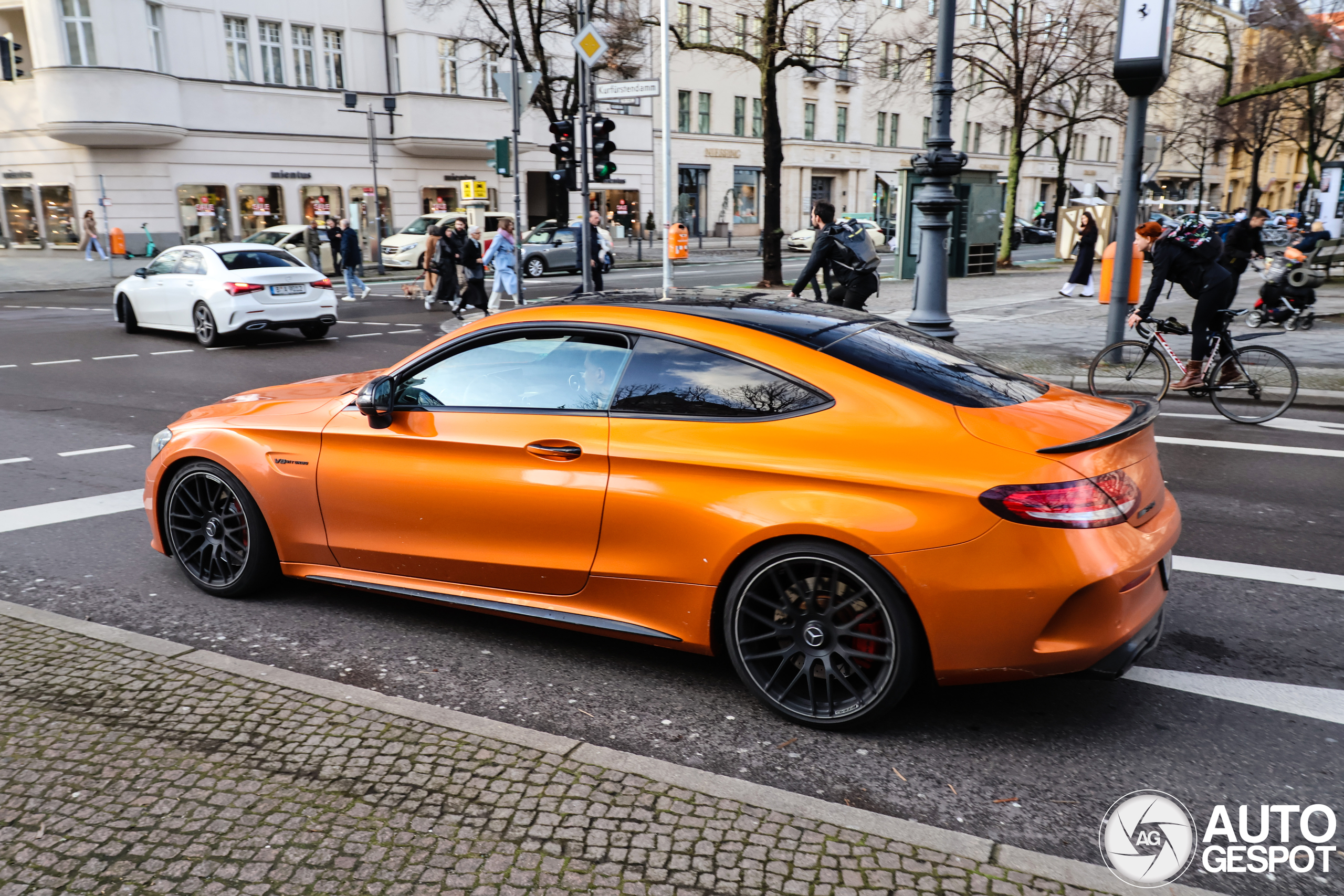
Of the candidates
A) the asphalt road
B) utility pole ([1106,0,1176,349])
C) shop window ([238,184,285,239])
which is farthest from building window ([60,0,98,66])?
utility pole ([1106,0,1176,349])

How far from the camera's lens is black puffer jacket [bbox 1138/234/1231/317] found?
32.8ft

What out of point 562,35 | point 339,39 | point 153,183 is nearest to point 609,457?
point 153,183

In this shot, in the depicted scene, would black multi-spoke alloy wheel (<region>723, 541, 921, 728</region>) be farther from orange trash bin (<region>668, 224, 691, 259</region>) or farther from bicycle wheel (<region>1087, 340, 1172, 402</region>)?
orange trash bin (<region>668, 224, 691, 259</region>)

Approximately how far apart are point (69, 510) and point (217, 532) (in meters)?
2.26

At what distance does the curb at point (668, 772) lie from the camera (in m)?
2.78

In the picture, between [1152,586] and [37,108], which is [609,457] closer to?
[1152,586]

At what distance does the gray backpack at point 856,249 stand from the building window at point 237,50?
3165cm

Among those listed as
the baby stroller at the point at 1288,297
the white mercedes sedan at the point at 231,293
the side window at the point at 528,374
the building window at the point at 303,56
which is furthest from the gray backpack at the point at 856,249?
the building window at the point at 303,56

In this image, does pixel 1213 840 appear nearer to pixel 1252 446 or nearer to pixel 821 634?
pixel 821 634

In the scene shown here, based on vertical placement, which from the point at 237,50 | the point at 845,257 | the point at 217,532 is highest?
the point at 237,50

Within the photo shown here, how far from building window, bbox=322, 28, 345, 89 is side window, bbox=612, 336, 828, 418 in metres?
38.8

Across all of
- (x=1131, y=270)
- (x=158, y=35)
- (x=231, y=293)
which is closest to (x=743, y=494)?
(x=1131, y=270)

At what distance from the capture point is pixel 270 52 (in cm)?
3688

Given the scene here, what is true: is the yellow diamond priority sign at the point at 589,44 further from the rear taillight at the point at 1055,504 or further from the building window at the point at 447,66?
the building window at the point at 447,66
